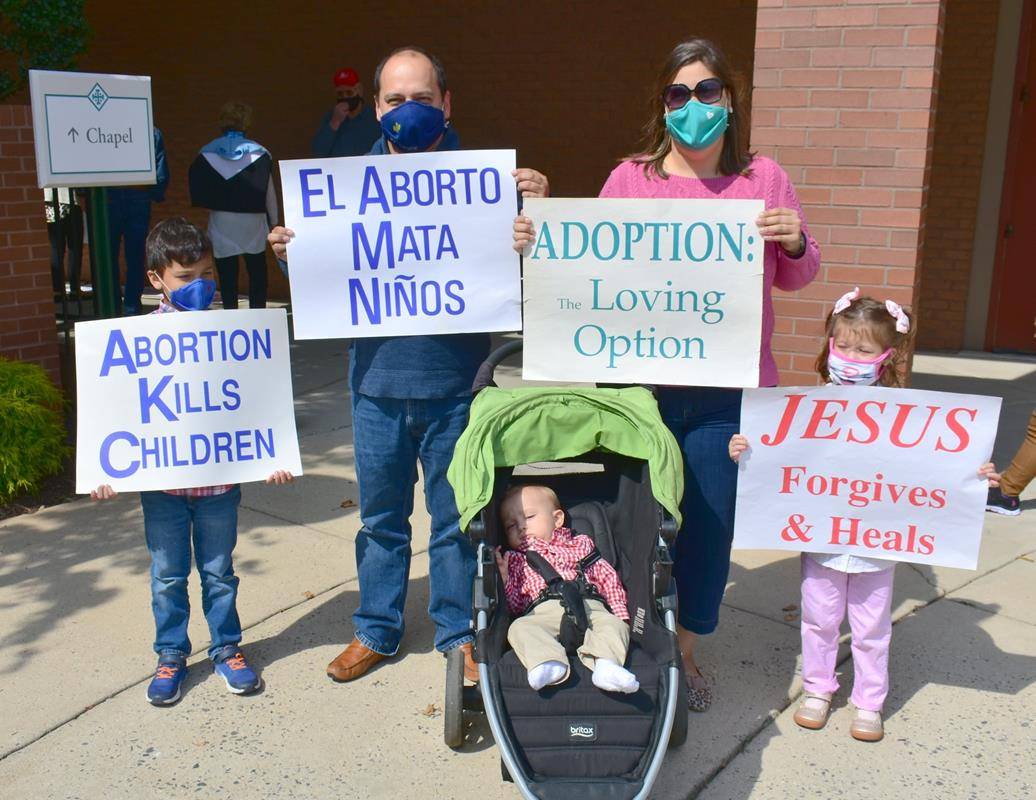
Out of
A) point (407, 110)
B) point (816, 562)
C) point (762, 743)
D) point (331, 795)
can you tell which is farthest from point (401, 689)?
point (407, 110)

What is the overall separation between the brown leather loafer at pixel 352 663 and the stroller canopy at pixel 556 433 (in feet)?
3.17

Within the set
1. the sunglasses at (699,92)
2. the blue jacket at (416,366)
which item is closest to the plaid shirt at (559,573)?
the blue jacket at (416,366)

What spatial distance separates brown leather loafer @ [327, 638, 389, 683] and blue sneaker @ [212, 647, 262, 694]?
0.89 ft

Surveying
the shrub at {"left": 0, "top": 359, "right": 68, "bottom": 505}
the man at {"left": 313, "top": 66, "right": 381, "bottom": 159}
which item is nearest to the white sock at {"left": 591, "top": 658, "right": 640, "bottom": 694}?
the shrub at {"left": 0, "top": 359, "right": 68, "bottom": 505}

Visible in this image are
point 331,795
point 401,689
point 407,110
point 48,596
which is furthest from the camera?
point 48,596

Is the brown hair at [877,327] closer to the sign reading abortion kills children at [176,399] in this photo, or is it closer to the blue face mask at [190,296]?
the sign reading abortion kills children at [176,399]

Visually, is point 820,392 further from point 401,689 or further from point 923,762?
point 401,689

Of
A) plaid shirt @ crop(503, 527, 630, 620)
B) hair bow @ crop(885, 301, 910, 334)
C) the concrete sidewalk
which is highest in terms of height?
hair bow @ crop(885, 301, 910, 334)

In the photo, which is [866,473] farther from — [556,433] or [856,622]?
[556,433]

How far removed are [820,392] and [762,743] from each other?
1174 millimetres

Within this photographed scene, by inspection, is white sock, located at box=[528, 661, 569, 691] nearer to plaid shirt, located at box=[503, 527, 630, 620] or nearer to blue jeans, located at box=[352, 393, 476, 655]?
plaid shirt, located at box=[503, 527, 630, 620]

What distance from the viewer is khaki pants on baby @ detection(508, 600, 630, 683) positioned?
9.77ft

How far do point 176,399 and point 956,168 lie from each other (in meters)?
7.57

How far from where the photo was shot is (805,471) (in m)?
3.52
